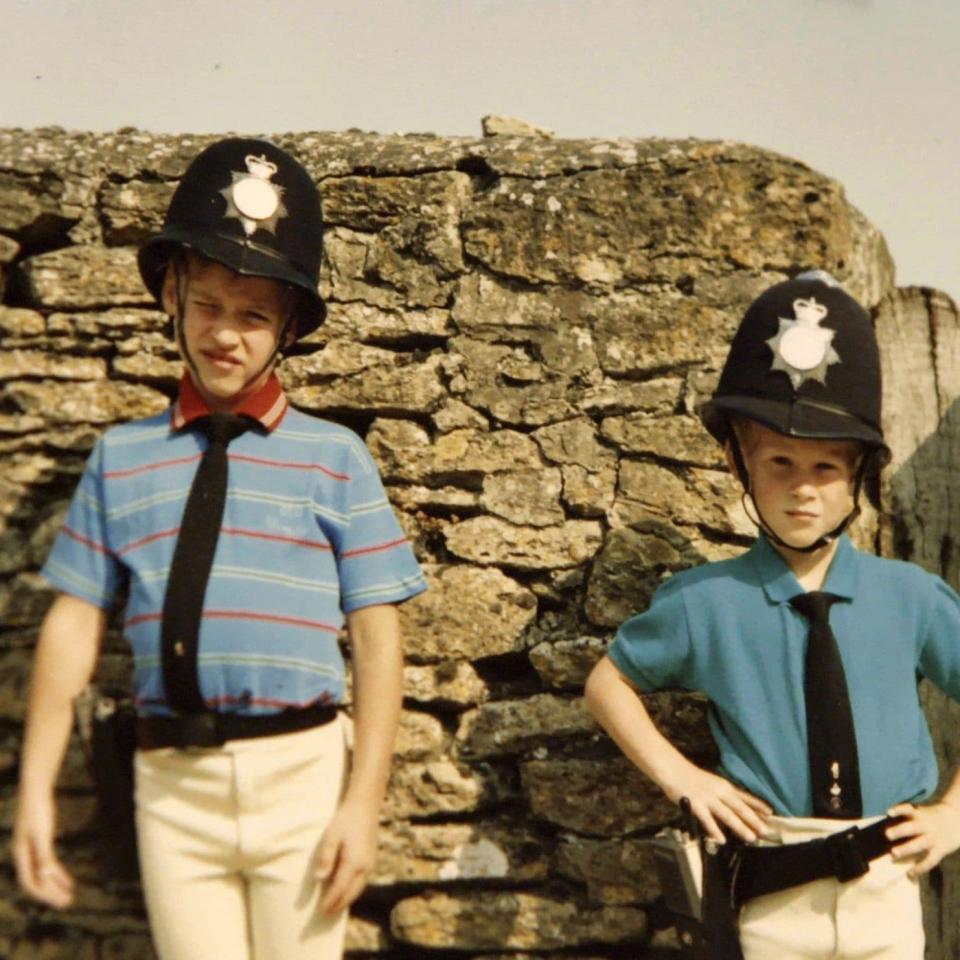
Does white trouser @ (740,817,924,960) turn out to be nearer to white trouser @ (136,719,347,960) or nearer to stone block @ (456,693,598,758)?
stone block @ (456,693,598,758)

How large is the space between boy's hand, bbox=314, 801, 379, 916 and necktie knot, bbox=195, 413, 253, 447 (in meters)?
0.71

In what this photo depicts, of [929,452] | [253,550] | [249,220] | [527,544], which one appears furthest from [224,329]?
[929,452]

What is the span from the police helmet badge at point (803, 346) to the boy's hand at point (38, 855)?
1.60 metres

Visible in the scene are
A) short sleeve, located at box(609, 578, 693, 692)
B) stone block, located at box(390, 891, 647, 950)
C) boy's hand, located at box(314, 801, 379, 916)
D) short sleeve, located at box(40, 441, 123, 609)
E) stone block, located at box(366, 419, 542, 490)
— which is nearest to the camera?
boy's hand, located at box(314, 801, 379, 916)

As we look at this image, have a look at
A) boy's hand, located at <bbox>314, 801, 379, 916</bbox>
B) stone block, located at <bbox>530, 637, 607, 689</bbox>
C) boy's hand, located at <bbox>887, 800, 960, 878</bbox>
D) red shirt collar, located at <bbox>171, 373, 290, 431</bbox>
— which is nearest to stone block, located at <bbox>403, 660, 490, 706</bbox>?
stone block, located at <bbox>530, 637, 607, 689</bbox>

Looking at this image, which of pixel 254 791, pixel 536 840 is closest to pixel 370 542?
pixel 254 791

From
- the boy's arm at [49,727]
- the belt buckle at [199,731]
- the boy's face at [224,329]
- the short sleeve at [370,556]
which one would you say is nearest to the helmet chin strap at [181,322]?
the boy's face at [224,329]

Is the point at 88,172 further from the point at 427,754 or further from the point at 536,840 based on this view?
the point at 536,840

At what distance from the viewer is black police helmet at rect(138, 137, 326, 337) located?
2303 mm

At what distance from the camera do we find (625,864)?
8.98ft

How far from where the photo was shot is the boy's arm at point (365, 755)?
6.98 feet

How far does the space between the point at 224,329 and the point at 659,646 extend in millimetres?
1037

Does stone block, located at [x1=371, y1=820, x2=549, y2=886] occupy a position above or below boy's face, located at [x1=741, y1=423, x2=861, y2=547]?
below

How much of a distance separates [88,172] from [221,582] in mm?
1282
